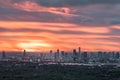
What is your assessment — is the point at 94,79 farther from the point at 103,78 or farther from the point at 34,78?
the point at 34,78

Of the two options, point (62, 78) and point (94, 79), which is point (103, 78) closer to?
point (94, 79)

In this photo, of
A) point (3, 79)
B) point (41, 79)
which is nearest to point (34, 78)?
point (41, 79)

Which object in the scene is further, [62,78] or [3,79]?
[62,78]

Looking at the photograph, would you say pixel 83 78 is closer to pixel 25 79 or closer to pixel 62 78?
pixel 62 78

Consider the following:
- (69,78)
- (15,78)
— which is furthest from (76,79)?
(15,78)

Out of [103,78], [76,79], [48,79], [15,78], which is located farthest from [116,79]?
[15,78]

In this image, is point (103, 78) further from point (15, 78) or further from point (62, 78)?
point (15, 78)

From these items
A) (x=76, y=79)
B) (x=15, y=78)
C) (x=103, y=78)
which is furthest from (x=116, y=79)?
→ (x=15, y=78)
